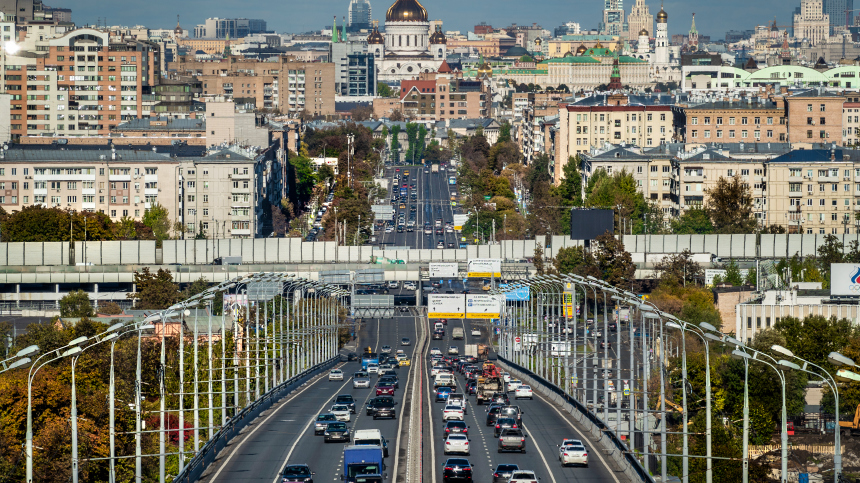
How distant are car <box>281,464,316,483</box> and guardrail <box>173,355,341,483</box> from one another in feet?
9.02

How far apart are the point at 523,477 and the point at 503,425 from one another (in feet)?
35.2

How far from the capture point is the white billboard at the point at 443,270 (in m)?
110

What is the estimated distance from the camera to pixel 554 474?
44844 millimetres

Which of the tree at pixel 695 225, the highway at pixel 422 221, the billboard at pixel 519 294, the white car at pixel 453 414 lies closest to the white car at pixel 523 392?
the white car at pixel 453 414

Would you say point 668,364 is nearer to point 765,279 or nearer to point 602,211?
point 765,279

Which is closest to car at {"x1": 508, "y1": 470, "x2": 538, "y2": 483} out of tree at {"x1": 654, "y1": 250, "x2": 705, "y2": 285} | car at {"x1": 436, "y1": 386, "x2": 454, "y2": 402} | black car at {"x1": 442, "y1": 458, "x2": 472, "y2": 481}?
black car at {"x1": 442, "y1": 458, "x2": 472, "y2": 481}

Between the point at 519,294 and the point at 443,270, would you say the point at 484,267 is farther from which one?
the point at 519,294

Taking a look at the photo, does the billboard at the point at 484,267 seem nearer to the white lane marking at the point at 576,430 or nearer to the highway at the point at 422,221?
the white lane marking at the point at 576,430

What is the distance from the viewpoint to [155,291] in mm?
104375

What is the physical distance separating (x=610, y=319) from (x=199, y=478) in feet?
212

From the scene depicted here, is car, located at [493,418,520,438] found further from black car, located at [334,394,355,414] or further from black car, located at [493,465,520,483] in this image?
black car, located at [334,394,355,414]

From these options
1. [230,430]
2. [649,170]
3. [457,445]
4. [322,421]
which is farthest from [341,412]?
[649,170]

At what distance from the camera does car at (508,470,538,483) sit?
40.6 meters

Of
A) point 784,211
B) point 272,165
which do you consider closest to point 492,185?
point 272,165
